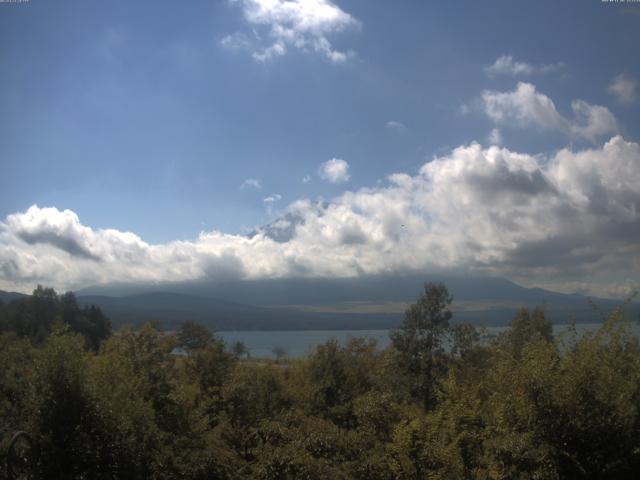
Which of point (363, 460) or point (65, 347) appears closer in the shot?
point (65, 347)

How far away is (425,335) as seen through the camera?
117 feet

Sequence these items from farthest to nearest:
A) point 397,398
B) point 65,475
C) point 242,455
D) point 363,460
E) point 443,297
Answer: point 443,297 → point 397,398 → point 242,455 → point 363,460 → point 65,475

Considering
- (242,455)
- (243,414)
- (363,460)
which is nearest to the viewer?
(363,460)

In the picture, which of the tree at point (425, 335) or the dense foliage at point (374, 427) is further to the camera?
the tree at point (425, 335)

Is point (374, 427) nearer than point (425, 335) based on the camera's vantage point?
Yes

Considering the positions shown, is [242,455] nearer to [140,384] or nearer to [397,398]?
[140,384]

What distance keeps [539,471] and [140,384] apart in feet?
55.7

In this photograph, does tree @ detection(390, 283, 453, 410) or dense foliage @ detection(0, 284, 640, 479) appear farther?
tree @ detection(390, 283, 453, 410)

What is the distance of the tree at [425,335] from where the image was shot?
116 feet

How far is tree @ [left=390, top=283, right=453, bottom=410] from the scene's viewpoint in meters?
35.2

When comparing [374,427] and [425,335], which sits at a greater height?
[425,335]

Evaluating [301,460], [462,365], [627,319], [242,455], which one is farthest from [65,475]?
[462,365]

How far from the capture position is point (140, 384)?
77.6ft

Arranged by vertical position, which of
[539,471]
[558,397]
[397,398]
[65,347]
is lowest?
[397,398]
